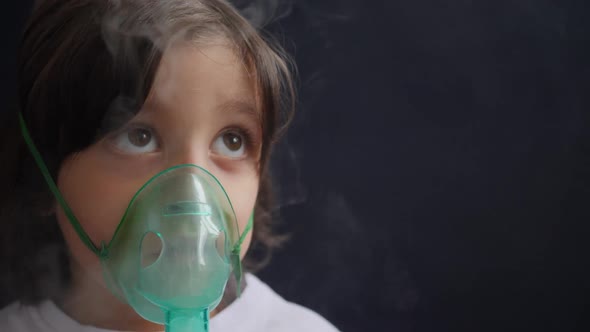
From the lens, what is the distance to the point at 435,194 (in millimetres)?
1320

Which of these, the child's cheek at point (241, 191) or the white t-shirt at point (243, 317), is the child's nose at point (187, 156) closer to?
the child's cheek at point (241, 191)

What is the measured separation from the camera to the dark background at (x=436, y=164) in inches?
49.4

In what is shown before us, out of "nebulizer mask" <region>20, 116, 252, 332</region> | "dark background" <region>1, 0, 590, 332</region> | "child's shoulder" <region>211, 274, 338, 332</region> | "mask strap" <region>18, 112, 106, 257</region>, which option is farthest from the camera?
"dark background" <region>1, 0, 590, 332</region>

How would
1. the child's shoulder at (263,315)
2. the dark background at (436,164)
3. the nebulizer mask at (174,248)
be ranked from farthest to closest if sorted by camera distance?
the dark background at (436,164) < the child's shoulder at (263,315) < the nebulizer mask at (174,248)

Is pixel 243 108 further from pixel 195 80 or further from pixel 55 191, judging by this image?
pixel 55 191

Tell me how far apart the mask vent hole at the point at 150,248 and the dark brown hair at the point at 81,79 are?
16cm

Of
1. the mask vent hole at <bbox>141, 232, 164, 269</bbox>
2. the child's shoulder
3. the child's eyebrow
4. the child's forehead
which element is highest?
the child's forehead

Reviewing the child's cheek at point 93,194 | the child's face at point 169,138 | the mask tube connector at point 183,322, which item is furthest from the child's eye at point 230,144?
the mask tube connector at point 183,322

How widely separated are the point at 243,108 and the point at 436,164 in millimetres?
477

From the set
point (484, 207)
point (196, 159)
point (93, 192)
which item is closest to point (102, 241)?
point (93, 192)

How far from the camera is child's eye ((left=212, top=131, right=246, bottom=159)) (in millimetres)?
1004

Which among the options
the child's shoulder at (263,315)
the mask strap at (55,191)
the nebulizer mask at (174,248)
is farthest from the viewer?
the child's shoulder at (263,315)

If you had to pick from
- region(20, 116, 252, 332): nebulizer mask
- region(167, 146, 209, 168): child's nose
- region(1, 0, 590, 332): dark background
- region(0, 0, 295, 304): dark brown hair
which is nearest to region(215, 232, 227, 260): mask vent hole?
region(20, 116, 252, 332): nebulizer mask

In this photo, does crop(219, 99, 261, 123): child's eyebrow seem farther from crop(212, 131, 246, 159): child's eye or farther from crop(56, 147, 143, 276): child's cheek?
crop(56, 147, 143, 276): child's cheek
